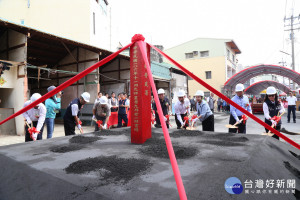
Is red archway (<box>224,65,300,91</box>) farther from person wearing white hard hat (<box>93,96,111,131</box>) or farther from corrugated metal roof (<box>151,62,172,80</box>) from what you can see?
person wearing white hard hat (<box>93,96,111,131</box>)

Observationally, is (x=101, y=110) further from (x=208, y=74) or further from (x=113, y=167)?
(x=208, y=74)

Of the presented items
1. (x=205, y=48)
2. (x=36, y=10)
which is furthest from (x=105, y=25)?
(x=205, y=48)

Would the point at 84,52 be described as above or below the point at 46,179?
above

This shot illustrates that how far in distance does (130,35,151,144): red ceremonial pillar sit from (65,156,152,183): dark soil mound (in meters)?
0.83

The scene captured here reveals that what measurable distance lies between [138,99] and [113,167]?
126 centimetres

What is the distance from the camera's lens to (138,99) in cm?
273

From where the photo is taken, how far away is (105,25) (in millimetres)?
16953

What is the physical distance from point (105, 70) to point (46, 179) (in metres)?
11.0

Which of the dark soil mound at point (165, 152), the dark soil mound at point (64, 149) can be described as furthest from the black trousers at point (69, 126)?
the dark soil mound at point (165, 152)

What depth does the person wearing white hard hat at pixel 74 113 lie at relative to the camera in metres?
3.92

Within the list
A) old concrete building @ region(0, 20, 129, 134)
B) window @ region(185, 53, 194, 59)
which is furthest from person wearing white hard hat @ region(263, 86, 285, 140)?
window @ region(185, 53, 194, 59)

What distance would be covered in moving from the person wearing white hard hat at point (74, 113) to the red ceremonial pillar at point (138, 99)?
171 centimetres

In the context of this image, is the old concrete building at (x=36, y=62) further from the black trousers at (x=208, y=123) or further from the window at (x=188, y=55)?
the window at (x=188, y=55)

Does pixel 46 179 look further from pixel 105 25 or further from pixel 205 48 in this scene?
pixel 205 48
